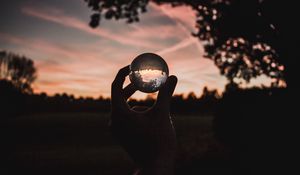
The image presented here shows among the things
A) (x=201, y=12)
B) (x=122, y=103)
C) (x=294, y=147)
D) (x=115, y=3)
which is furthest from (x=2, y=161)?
(x=122, y=103)

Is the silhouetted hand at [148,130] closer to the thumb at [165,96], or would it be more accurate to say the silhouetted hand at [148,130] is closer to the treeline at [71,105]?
the thumb at [165,96]

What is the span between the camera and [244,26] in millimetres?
13570

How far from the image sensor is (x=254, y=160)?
13.4 metres

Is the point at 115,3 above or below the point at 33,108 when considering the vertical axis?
above

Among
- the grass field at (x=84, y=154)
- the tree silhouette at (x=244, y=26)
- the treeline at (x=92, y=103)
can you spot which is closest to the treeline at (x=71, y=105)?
the treeline at (x=92, y=103)

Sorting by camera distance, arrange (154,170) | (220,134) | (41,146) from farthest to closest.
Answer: (41,146)
(220,134)
(154,170)

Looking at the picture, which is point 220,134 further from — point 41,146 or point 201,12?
point 41,146

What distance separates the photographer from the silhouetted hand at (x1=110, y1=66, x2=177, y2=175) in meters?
1.98

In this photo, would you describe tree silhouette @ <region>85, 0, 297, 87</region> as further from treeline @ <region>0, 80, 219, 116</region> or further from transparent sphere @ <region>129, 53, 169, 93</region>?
treeline @ <region>0, 80, 219, 116</region>

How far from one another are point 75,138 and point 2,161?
1374 centimetres

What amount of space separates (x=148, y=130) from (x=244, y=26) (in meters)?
12.5

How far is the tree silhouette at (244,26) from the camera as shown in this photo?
12.2m

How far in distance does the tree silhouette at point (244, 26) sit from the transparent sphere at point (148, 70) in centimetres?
1036

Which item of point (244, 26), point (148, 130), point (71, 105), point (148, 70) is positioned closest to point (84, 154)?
point (244, 26)
